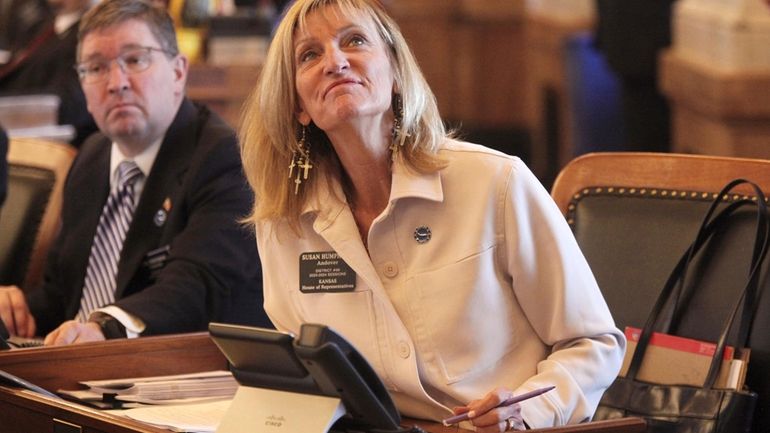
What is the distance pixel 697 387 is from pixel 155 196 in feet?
5.07

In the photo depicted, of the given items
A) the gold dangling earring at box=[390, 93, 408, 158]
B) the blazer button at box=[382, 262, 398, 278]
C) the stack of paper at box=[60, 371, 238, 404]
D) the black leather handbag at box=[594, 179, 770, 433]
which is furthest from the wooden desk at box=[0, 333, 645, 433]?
the gold dangling earring at box=[390, 93, 408, 158]

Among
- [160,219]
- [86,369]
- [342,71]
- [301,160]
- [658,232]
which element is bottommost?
[86,369]

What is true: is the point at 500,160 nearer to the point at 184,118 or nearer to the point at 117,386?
the point at 117,386

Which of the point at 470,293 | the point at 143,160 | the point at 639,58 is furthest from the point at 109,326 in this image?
the point at 639,58

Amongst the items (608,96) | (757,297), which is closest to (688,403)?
(757,297)

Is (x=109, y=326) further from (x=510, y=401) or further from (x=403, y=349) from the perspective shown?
(x=510, y=401)

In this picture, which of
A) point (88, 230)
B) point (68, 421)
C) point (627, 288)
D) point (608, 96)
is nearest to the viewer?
point (68, 421)

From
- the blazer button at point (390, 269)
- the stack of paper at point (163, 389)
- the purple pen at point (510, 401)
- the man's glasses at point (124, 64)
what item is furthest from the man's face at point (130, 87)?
the purple pen at point (510, 401)

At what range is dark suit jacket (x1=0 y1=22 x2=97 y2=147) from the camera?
5.85 meters

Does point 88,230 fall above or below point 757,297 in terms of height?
above

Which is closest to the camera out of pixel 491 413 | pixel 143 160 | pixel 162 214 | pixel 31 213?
pixel 491 413

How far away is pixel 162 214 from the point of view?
3406 millimetres

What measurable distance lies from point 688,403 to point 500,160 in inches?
20.7

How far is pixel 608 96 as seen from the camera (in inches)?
325
